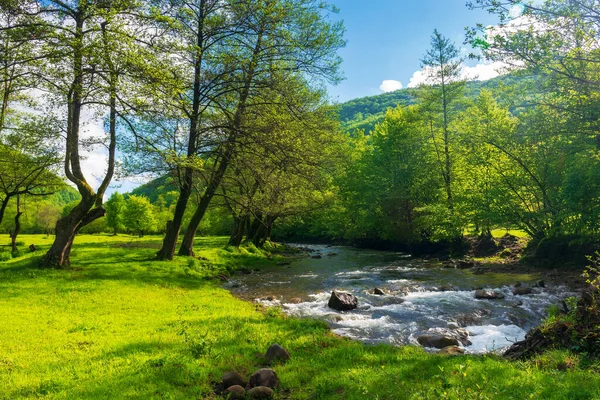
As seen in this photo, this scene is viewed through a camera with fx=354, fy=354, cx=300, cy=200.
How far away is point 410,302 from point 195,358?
34.9ft

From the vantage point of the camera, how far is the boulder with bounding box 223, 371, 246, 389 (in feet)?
23.5

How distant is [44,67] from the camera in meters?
13.5

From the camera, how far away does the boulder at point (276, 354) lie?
28.1ft

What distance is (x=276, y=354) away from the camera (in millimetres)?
8656

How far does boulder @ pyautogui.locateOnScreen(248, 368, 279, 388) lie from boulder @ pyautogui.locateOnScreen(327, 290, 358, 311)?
7.74 m

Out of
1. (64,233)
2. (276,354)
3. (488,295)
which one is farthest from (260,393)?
(64,233)

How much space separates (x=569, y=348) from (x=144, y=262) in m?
21.2

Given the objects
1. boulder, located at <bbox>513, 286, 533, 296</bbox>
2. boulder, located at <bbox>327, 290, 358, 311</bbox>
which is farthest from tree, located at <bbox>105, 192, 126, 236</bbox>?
boulder, located at <bbox>513, 286, 533, 296</bbox>

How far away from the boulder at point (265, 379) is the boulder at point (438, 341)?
528cm

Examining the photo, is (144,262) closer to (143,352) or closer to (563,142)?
(143,352)

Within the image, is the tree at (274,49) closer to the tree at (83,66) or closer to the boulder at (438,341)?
the tree at (83,66)

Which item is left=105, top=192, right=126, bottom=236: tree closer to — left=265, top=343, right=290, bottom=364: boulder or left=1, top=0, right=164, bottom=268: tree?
left=1, top=0, right=164, bottom=268: tree

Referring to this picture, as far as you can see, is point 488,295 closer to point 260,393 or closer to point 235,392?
point 260,393

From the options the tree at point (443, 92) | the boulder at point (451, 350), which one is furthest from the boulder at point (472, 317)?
the tree at point (443, 92)
